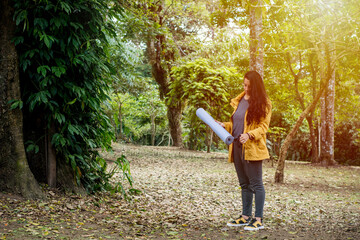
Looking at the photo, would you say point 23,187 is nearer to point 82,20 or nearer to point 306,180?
point 82,20

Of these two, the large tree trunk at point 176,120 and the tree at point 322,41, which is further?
the large tree trunk at point 176,120

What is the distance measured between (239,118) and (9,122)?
296cm

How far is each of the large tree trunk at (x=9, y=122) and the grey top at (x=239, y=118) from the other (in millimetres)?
2717

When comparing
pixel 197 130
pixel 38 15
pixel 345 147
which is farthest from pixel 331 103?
pixel 38 15

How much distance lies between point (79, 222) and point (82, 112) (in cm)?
163

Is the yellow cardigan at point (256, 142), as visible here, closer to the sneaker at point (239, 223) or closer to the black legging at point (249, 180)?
the black legging at point (249, 180)

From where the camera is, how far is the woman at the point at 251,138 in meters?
4.31

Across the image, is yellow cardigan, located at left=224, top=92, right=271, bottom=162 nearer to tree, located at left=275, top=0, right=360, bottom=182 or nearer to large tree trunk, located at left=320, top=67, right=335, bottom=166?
tree, located at left=275, top=0, right=360, bottom=182

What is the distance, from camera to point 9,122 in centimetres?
469

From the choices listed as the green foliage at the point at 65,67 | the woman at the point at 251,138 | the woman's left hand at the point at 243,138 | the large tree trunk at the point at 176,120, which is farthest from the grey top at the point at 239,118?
the large tree trunk at the point at 176,120

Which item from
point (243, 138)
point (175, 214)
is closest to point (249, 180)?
point (243, 138)

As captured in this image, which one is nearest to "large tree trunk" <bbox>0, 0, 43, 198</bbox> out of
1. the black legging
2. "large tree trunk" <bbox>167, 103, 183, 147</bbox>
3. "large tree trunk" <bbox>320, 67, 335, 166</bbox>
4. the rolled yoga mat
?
the rolled yoga mat

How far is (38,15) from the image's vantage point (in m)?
4.74

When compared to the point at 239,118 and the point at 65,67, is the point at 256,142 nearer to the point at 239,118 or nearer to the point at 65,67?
the point at 239,118
